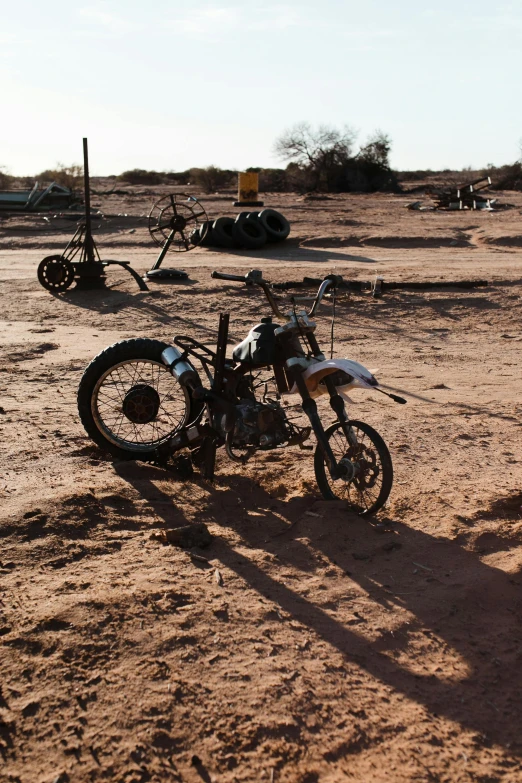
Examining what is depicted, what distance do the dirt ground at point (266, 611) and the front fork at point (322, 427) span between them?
0.76 ft

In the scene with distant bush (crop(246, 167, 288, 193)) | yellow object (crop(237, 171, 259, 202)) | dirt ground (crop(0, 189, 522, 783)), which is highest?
distant bush (crop(246, 167, 288, 193))

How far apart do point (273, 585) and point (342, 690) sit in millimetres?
785

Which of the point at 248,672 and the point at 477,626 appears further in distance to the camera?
the point at 477,626

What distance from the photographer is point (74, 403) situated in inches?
259

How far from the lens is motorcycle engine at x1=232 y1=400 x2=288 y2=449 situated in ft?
14.9

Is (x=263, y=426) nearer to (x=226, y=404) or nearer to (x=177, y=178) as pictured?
(x=226, y=404)

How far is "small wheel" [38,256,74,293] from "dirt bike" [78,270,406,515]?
8528mm

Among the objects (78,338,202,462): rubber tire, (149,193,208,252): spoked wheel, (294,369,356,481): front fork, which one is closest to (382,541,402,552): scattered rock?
(294,369,356,481): front fork

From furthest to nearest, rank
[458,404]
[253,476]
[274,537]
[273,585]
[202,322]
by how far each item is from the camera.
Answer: [202,322]
[458,404]
[253,476]
[274,537]
[273,585]

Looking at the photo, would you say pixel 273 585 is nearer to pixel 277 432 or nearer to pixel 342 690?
pixel 342 690

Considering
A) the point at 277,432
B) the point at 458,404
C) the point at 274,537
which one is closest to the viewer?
the point at 274,537

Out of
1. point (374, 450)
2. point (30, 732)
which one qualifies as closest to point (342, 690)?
point (30, 732)

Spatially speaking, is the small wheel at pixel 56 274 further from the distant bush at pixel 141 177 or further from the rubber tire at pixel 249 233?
the distant bush at pixel 141 177

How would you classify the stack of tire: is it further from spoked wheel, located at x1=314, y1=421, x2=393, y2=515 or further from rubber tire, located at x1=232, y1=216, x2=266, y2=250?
spoked wheel, located at x1=314, y1=421, x2=393, y2=515
